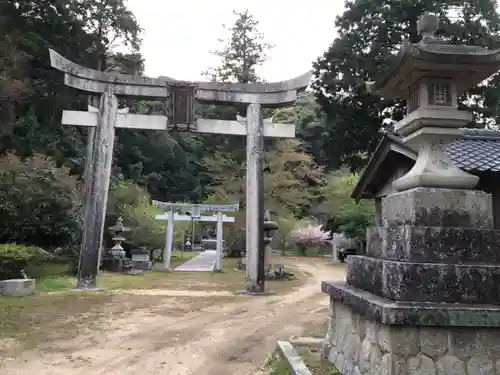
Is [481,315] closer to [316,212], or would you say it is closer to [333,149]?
[333,149]

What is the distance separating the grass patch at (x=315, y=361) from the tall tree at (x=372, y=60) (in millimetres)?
11873

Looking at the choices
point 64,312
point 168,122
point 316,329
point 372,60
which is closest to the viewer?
point 316,329

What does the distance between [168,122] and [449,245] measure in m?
9.60

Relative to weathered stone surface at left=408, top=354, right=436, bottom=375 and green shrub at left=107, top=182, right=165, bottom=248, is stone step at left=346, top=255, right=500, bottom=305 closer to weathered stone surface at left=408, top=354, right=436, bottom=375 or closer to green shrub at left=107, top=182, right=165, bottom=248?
weathered stone surface at left=408, top=354, right=436, bottom=375

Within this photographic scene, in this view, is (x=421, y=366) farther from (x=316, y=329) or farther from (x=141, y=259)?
(x=141, y=259)

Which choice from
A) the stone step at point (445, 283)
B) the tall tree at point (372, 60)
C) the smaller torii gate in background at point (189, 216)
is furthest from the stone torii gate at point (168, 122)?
the stone step at point (445, 283)

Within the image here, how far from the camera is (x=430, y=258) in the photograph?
3.59 meters

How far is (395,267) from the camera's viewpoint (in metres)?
3.53

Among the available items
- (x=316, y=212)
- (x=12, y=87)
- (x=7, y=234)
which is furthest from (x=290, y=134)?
(x=316, y=212)

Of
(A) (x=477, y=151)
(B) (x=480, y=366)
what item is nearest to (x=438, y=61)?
(B) (x=480, y=366)

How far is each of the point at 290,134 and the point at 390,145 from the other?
2.62 meters

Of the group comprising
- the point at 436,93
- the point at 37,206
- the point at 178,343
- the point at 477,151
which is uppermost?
the point at 477,151

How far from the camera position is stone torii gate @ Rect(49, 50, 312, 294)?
11.5m

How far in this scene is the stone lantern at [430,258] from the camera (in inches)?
131
